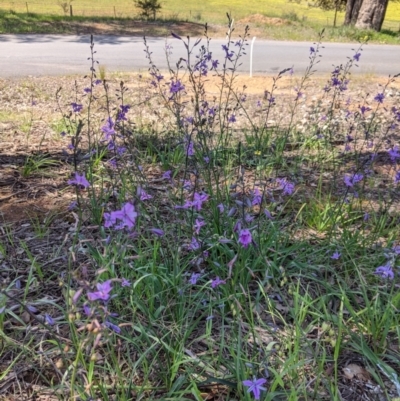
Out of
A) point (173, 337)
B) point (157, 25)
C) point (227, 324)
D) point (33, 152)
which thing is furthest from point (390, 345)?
point (157, 25)

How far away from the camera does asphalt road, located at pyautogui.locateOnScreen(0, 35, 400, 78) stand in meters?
11.1

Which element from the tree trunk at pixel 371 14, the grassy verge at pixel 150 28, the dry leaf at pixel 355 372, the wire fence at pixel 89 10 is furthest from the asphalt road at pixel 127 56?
the dry leaf at pixel 355 372

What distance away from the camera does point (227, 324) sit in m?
2.14

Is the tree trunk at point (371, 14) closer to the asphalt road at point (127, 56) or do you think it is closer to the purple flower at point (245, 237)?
the asphalt road at point (127, 56)

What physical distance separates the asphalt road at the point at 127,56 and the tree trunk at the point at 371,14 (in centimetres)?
329

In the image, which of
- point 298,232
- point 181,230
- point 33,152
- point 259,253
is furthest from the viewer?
point 33,152

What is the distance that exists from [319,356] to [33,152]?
312cm

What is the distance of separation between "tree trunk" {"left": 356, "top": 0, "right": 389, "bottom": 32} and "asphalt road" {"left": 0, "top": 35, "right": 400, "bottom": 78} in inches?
130

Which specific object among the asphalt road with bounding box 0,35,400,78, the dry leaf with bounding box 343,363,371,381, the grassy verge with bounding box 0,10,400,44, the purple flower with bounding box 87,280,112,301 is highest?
the purple flower with bounding box 87,280,112,301

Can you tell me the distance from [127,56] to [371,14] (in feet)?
40.2

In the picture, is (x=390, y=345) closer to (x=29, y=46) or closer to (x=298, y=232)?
(x=298, y=232)

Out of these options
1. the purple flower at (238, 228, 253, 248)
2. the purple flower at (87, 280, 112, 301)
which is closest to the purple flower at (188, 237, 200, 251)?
the purple flower at (238, 228, 253, 248)

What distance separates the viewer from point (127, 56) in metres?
13.0

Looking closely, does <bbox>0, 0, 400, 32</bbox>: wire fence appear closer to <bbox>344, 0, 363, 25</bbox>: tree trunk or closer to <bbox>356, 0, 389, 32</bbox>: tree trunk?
<bbox>344, 0, 363, 25</bbox>: tree trunk
